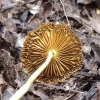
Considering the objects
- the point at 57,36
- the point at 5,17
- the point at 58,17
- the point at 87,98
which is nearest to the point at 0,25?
the point at 5,17

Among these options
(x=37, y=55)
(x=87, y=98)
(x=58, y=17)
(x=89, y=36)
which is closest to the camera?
(x=87, y=98)

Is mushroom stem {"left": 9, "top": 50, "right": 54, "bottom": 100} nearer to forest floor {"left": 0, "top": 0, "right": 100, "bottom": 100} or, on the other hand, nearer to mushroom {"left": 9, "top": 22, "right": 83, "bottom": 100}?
mushroom {"left": 9, "top": 22, "right": 83, "bottom": 100}

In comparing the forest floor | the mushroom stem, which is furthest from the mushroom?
the forest floor

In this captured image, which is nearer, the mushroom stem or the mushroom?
the mushroom stem

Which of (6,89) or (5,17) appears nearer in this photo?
(6,89)

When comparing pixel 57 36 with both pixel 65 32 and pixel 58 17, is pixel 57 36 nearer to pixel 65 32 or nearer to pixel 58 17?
pixel 65 32

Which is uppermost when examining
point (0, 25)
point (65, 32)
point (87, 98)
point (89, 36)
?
point (0, 25)

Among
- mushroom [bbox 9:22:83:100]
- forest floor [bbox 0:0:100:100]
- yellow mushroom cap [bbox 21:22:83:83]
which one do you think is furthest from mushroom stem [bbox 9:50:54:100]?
forest floor [bbox 0:0:100:100]

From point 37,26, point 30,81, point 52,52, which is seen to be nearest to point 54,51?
point 52,52
